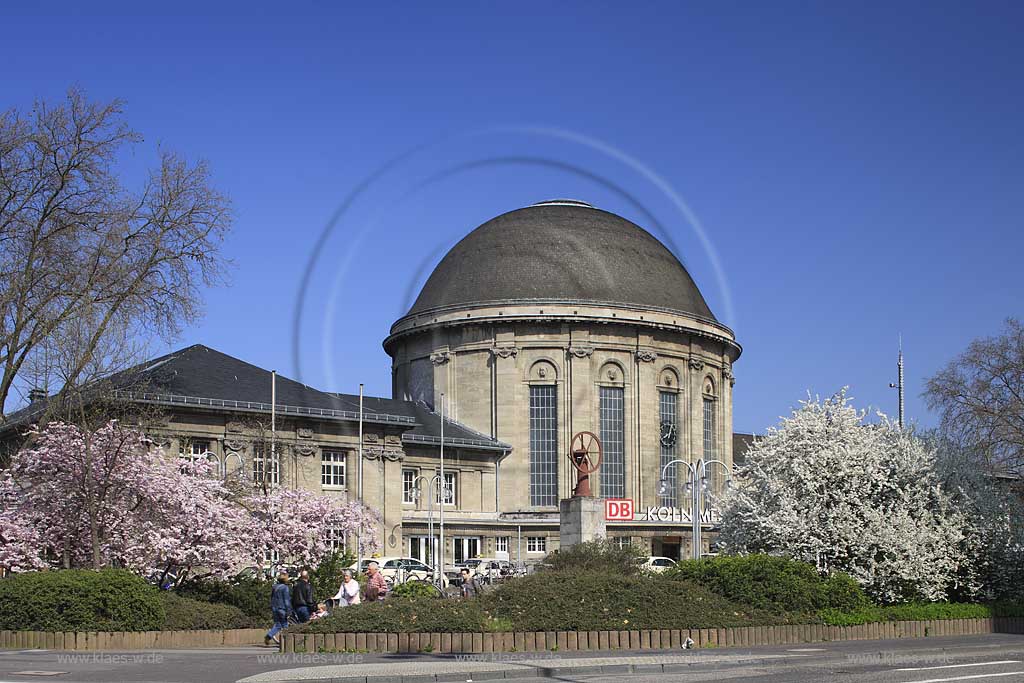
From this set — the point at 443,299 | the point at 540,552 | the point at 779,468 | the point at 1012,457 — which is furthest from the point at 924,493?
the point at 443,299

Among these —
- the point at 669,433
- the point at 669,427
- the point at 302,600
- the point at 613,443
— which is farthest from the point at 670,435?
the point at 302,600

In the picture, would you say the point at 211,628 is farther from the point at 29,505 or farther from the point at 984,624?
the point at 984,624

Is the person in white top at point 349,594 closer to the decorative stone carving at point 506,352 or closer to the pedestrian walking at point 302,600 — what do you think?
the pedestrian walking at point 302,600

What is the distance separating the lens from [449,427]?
8244 centimetres

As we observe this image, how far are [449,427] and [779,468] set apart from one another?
49301 millimetres

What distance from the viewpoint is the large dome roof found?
86.0 metres

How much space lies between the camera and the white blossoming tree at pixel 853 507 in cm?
3164

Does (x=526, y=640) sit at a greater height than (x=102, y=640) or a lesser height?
greater

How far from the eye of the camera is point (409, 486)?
74.4m

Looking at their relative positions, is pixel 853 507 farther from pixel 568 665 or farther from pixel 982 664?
pixel 568 665

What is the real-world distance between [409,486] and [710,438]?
85.8ft

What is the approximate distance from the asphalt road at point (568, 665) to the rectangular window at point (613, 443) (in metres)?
58.6

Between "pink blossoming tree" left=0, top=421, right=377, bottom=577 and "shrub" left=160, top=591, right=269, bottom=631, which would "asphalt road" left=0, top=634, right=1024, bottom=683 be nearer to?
"shrub" left=160, top=591, right=269, bottom=631

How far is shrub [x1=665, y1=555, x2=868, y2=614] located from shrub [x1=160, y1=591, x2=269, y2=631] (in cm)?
1038
